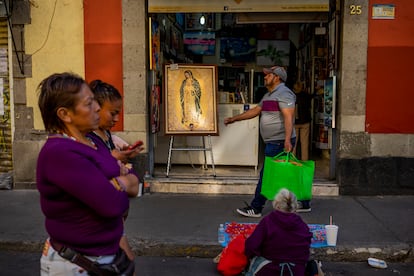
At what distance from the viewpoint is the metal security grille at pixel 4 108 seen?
7.48 m

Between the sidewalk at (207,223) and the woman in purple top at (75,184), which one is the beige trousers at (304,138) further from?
the woman in purple top at (75,184)

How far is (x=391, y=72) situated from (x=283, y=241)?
14.4ft

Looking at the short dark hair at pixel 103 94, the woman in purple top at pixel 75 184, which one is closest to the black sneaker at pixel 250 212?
the short dark hair at pixel 103 94

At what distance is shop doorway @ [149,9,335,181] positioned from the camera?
7.81 m

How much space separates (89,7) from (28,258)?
4003mm

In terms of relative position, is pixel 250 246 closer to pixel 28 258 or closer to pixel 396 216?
pixel 28 258

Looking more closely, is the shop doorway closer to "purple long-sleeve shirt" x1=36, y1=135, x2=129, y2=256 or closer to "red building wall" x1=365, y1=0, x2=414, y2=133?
"red building wall" x1=365, y1=0, x2=414, y2=133

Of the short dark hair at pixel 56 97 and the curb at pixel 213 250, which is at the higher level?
the short dark hair at pixel 56 97

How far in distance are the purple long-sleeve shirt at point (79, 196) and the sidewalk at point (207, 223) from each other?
3.02 m

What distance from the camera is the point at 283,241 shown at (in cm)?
346

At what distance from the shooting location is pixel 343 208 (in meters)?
6.26

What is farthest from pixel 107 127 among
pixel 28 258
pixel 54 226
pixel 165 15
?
pixel 165 15

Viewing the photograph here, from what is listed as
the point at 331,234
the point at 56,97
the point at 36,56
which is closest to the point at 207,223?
the point at 331,234

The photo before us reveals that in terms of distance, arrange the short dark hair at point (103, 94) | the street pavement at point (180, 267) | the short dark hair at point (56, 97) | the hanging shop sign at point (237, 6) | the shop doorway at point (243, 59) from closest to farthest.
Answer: the short dark hair at point (56, 97) < the short dark hair at point (103, 94) < the street pavement at point (180, 267) < the hanging shop sign at point (237, 6) < the shop doorway at point (243, 59)
